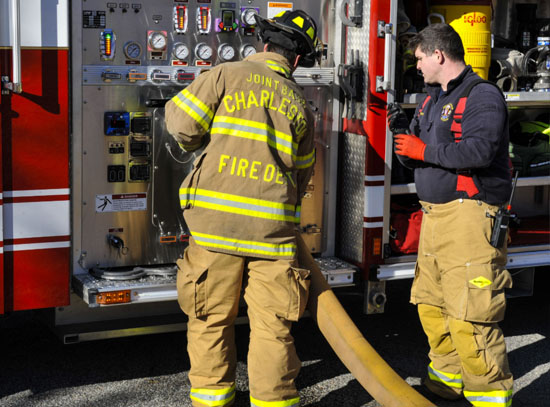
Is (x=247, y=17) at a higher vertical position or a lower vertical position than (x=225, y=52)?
higher

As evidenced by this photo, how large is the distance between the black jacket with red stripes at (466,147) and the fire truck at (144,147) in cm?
51

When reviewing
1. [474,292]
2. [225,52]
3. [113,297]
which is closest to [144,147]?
[225,52]

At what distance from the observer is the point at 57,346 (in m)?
5.15

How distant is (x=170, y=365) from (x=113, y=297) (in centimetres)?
83

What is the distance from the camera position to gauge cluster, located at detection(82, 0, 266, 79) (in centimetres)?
438

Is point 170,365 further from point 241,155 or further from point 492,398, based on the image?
point 492,398

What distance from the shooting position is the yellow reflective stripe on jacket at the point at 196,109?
3818mm

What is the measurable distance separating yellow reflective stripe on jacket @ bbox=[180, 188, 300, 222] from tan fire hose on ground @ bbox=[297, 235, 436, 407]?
36 centimetres

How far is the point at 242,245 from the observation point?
3900 mm

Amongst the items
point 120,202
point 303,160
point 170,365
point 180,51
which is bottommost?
point 170,365

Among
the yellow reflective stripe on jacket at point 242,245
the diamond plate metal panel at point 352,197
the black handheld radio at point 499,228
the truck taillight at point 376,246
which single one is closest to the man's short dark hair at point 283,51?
the yellow reflective stripe on jacket at point 242,245

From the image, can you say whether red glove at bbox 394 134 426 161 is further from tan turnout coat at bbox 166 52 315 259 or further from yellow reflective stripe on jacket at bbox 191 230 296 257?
yellow reflective stripe on jacket at bbox 191 230 296 257

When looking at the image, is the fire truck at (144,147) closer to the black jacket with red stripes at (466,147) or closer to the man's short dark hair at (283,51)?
the black jacket with red stripes at (466,147)

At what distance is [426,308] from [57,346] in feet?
6.98
